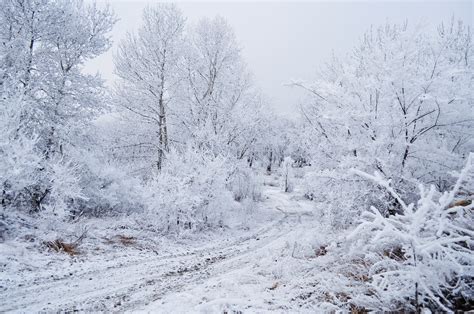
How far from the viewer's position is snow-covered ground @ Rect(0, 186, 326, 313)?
486cm

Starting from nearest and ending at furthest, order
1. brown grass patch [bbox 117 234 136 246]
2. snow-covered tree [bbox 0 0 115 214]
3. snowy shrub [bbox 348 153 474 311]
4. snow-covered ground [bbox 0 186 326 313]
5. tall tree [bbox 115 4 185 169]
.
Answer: snowy shrub [bbox 348 153 474 311] → snow-covered ground [bbox 0 186 326 313] → brown grass patch [bbox 117 234 136 246] → snow-covered tree [bbox 0 0 115 214] → tall tree [bbox 115 4 185 169]

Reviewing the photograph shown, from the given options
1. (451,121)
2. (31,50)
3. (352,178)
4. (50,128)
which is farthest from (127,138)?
(451,121)

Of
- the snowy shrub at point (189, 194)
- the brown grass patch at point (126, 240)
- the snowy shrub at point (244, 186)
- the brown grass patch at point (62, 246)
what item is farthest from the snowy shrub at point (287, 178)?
the brown grass patch at point (62, 246)

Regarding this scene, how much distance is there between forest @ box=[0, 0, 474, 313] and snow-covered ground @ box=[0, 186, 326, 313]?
5cm

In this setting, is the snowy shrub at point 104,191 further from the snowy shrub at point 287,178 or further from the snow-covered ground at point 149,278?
the snowy shrub at point 287,178

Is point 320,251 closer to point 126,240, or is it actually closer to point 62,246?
point 126,240

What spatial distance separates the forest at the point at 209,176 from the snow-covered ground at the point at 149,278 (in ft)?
0.15

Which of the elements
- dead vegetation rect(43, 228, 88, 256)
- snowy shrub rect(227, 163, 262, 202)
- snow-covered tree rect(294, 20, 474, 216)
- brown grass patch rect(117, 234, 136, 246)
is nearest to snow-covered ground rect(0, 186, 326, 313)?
brown grass patch rect(117, 234, 136, 246)

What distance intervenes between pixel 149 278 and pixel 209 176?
5774mm

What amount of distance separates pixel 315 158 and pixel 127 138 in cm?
1030

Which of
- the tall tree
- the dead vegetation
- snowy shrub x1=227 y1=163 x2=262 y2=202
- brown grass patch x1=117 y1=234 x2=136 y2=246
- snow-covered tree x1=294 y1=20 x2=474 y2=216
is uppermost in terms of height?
the tall tree

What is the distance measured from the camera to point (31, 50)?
1109cm

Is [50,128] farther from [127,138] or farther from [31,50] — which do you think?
[127,138]

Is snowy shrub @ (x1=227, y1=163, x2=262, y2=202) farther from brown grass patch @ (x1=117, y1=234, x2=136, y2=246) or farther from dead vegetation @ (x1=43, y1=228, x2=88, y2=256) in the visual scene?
dead vegetation @ (x1=43, y1=228, x2=88, y2=256)
